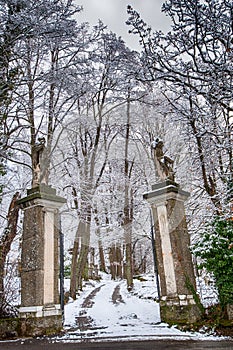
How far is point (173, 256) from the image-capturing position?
632cm

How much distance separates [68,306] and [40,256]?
465cm

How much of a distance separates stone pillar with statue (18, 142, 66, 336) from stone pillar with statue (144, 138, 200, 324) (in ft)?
6.59

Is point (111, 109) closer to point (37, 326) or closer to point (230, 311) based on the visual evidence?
point (37, 326)

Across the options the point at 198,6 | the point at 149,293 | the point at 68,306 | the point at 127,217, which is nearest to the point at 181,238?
the point at 198,6

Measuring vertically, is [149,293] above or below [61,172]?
below

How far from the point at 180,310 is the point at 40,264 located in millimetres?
2731

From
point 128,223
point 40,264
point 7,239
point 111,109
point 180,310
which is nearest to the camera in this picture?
point 180,310

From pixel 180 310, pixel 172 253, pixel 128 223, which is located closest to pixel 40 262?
pixel 172 253

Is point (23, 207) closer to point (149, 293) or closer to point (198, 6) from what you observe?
point (198, 6)

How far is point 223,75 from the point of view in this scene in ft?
17.8

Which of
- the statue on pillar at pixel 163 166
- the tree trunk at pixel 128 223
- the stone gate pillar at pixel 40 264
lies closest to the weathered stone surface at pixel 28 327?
the stone gate pillar at pixel 40 264

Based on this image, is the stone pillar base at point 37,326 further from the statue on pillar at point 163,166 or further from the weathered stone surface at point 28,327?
the statue on pillar at point 163,166

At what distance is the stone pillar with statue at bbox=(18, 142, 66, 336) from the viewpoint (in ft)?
19.3

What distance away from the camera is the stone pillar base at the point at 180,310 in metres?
5.87
